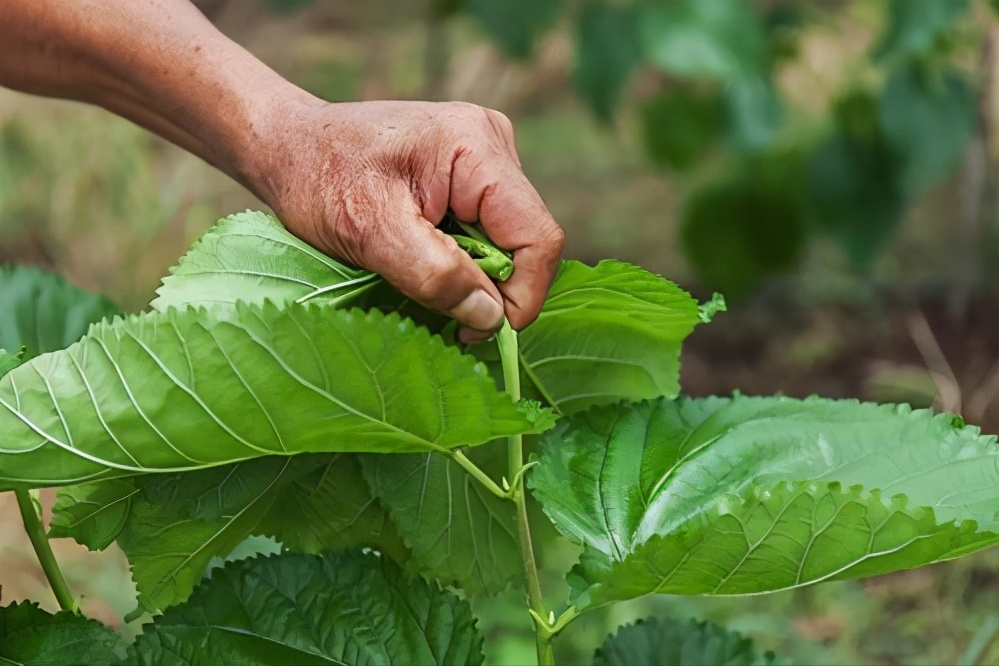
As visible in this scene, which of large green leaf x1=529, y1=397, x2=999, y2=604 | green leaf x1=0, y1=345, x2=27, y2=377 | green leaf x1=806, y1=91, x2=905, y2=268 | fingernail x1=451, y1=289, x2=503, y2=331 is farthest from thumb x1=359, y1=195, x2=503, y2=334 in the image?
green leaf x1=806, y1=91, x2=905, y2=268

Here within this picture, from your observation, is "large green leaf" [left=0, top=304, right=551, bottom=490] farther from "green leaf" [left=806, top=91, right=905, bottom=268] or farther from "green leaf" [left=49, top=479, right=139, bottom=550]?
"green leaf" [left=806, top=91, right=905, bottom=268]

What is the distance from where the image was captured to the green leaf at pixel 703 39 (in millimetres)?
1973

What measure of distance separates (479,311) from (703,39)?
155cm

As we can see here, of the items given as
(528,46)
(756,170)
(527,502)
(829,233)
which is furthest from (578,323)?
(756,170)

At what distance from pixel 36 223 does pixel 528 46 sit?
4.96 feet

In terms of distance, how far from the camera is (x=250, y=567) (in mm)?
667

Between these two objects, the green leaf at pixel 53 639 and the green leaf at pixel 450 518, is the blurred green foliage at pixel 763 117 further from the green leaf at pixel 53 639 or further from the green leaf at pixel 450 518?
the green leaf at pixel 53 639

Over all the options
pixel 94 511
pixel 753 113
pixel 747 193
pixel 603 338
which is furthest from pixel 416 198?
pixel 747 193

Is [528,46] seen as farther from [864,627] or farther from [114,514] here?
[114,514]

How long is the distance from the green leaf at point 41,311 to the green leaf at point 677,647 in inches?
17.9

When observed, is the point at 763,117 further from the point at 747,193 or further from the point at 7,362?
the point at 7,362

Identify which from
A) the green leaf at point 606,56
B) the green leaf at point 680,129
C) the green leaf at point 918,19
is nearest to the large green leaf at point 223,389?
the green leaf at point 918,19

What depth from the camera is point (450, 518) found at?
2.44 ft

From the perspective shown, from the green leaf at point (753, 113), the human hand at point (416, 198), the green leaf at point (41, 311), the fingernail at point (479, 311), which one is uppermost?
the human hand at point (416, 198)
